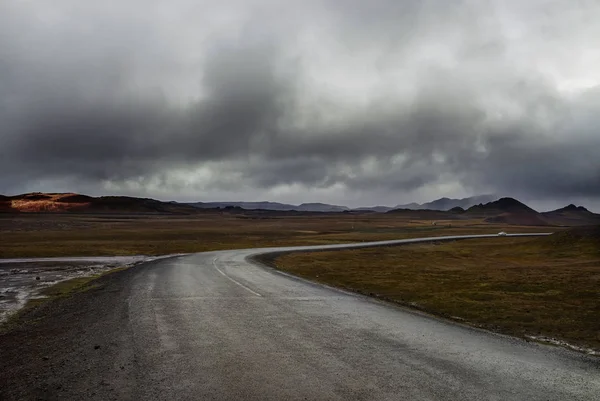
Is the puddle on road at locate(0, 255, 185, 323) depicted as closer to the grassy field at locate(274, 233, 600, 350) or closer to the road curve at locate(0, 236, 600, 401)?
the road curve at locate(0, 236, 600, 401)

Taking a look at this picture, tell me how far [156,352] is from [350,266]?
28102 millimetres

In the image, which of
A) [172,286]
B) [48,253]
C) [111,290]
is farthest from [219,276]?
[48,253]

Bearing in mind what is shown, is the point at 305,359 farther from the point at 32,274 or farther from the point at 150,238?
the point at 150,238

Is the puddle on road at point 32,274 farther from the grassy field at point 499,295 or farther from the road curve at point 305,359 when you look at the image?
the grassy field at point 499,295

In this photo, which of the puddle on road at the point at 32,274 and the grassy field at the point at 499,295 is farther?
the puddle on road at the point at 32,274

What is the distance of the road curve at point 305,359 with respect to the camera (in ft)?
25.0

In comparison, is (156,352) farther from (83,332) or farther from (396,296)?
(396,296)

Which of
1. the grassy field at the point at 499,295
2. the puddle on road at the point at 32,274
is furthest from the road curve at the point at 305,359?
the puddle on road at the point at 32,274

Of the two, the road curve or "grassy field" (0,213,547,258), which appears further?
"grassy field" (0,213,547,258)

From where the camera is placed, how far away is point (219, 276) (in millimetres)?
26422

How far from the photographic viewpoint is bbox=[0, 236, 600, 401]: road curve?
25.0ft

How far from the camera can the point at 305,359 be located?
9.39 meters

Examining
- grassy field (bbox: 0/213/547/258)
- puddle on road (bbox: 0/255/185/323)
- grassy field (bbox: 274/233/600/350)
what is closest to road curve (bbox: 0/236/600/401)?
grassy field (bbox: 274/233/600/350)

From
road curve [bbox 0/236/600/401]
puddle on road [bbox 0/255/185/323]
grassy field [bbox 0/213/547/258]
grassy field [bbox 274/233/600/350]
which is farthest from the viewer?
grassy field [bbox 0/213/547/258]
